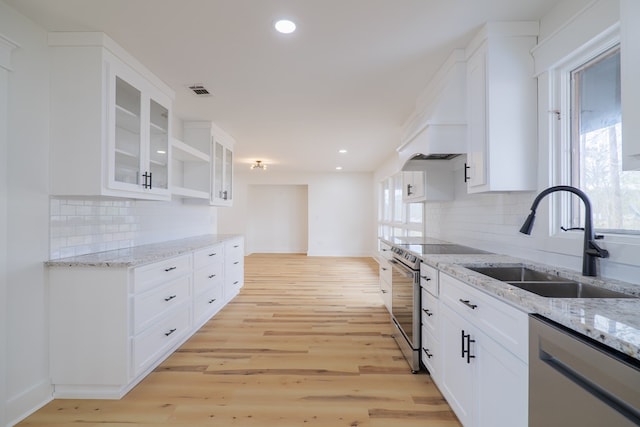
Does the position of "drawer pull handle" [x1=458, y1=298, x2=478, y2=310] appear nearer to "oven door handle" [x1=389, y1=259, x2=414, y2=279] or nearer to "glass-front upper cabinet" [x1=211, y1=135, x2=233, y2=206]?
"oven door handle" [x1=389, y1=259, x2=414, y2=279]

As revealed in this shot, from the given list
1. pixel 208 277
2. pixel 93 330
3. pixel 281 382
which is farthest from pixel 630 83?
pixel 208 277

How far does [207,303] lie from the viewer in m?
3.35

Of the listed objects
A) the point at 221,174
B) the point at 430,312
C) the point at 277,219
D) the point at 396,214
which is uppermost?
the point at 221,174

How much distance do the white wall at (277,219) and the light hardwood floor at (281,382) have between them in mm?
5381

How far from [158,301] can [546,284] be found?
2.53 metres

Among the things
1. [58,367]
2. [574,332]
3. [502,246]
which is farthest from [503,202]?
[58,367]

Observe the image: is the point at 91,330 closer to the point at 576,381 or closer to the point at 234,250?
the point at 234,250

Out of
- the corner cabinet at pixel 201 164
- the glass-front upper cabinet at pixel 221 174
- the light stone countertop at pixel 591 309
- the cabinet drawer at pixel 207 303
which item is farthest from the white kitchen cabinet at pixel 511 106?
the glass-front upper cabinet at pixel 221 174

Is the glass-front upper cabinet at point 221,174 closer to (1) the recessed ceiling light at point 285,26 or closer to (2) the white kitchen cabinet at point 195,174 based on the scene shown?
(2) the white kitchen cabinet at point 195,174

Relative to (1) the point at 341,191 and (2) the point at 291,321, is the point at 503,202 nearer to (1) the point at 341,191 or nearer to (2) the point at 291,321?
(2) the point at 291,321

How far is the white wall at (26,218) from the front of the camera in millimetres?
1790

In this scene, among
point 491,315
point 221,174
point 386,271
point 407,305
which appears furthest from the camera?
point 221,174

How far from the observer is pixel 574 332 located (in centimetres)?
93

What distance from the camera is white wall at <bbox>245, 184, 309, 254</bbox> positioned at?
9219 mm
